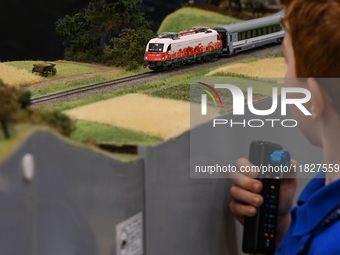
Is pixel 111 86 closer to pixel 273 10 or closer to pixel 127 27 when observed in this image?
pixel 127 27

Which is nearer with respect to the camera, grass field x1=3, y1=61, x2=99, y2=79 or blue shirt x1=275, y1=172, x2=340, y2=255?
blue shirt x1=275, y1=172, x2=340, y2=255

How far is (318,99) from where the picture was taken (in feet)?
5.11

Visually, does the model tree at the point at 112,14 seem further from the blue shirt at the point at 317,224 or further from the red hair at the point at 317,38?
the blue shirt at the point at 317,224

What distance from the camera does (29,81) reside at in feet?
10.2

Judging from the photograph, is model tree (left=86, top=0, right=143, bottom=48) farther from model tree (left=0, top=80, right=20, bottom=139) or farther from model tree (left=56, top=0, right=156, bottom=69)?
model tree (left=0, top=80, right=20, bottom=139)

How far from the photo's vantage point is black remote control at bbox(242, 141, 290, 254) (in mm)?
2141

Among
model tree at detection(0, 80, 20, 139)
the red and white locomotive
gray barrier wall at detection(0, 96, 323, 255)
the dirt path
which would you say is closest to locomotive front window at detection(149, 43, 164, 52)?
the red and white locomotive

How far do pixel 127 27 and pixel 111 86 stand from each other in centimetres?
86

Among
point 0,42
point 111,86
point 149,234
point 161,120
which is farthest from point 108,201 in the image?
point 0,42

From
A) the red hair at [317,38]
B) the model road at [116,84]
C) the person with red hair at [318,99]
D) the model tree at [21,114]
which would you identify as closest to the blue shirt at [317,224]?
the person with red hair at [318,99]

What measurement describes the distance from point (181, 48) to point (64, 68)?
106cm

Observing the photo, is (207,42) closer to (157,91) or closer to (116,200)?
(157,91)

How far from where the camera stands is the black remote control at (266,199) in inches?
84.3

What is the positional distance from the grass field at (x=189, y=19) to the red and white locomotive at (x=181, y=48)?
489 millimetres
